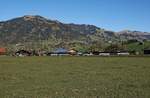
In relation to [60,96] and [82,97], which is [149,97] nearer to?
[82,97]

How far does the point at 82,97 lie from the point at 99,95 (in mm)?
1267

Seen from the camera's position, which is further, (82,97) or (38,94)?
(38,94)

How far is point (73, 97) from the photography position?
65.8 ft

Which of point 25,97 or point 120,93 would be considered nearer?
point 25,97

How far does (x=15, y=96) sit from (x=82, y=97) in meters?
3.76

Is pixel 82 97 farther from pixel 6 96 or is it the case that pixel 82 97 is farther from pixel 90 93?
pixel 6 96

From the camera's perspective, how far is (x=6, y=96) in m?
20.7

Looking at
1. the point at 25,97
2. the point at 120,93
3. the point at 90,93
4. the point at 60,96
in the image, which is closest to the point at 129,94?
the point at 120,93

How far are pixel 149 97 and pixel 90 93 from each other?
3.74 m

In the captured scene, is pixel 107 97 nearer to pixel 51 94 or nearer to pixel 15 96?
pixel 51 94

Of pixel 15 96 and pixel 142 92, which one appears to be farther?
pixel 142 92

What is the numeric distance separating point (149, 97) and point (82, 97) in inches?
140

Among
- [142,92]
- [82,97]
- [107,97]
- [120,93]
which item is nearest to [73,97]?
[82,97]

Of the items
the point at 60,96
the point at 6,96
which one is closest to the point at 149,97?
the point at 60,96
